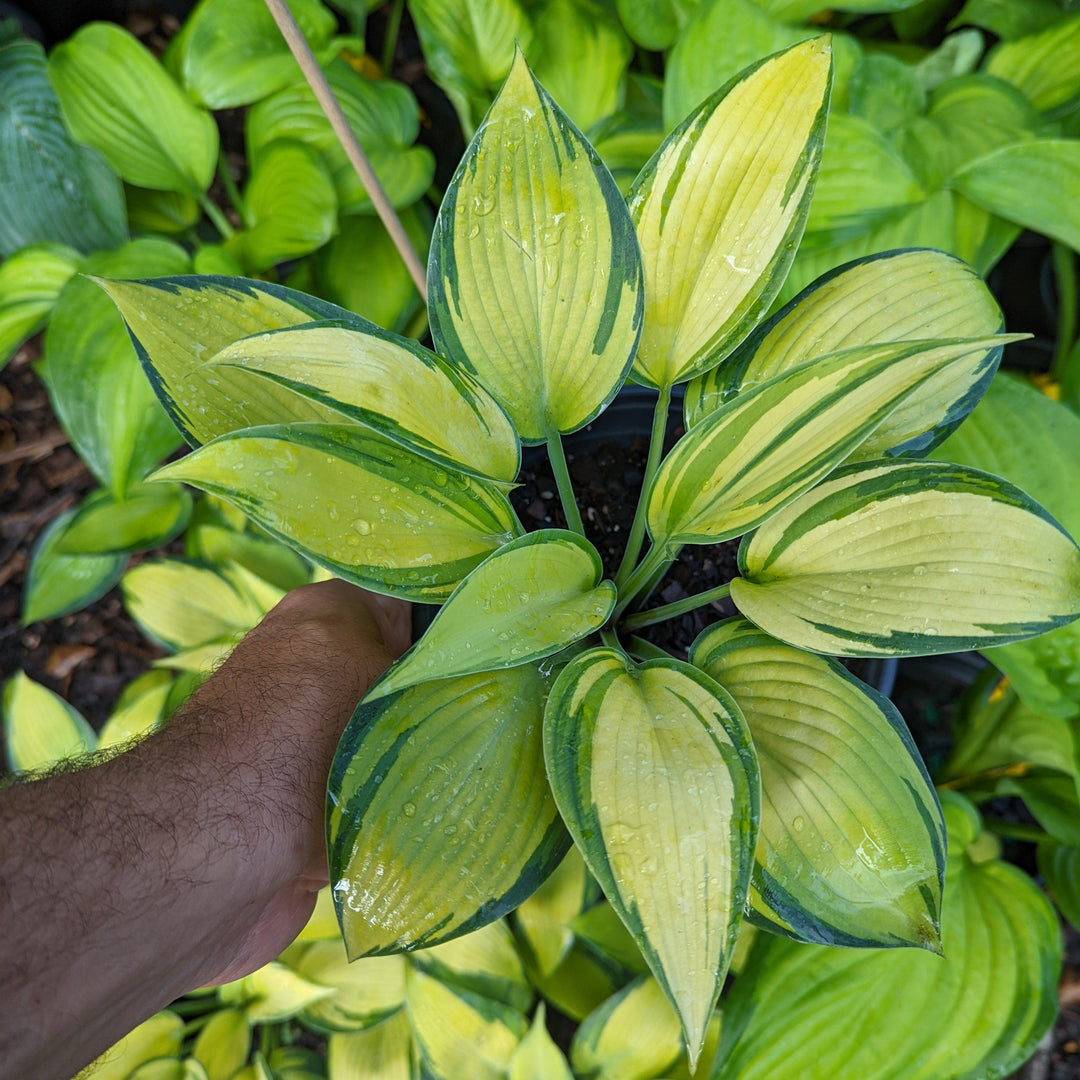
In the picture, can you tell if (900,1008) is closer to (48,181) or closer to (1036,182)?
(1036,182)

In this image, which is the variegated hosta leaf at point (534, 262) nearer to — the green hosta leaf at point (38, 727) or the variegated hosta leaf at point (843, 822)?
the variegated hosta leaf at point (843, 822)

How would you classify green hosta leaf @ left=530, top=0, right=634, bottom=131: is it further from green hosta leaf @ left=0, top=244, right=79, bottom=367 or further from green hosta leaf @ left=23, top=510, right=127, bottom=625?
green hosta leaf @ left=23, top=510, right=127, bottom=625

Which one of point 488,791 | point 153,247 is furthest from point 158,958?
point 153,247

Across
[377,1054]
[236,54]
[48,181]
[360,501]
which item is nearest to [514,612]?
[360,501]

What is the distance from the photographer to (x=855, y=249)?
73 cm

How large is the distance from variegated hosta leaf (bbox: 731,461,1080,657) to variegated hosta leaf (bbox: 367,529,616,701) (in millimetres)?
101

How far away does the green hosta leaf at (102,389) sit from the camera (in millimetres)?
799

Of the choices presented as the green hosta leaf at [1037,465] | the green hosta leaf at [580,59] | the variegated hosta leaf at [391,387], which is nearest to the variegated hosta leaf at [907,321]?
the green hosta leaf at [1037,465]

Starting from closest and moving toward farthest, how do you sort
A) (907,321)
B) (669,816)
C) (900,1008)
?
(669,816), (907,321), (900,1008)

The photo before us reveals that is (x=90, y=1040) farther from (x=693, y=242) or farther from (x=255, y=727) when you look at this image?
(x=693, y=242)

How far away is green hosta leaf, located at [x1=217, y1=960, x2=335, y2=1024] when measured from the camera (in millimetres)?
814

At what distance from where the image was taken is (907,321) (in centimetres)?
52

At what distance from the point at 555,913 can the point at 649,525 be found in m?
0.51

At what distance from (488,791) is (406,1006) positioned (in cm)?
49
